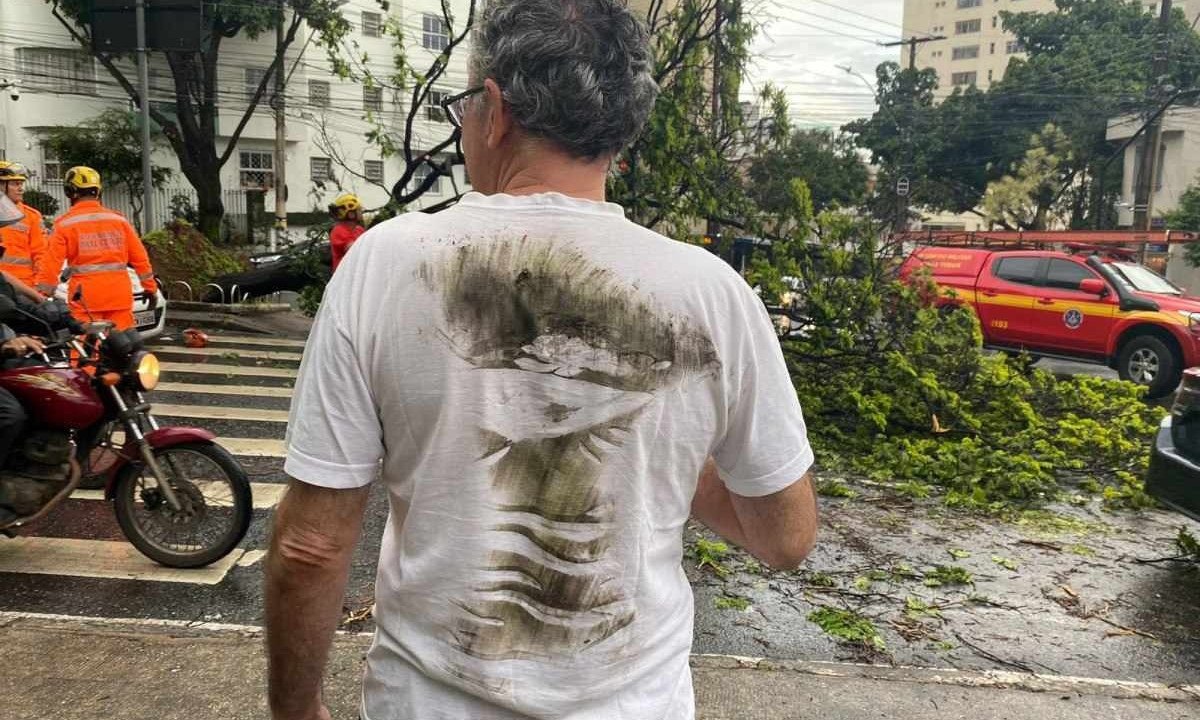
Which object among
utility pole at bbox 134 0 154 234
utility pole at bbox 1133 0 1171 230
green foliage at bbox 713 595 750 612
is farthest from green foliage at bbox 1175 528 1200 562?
utility pole at bbox 1133 0 1171 230

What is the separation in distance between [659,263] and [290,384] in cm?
893

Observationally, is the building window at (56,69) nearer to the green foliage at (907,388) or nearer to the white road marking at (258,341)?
the white road marking at (258,341)

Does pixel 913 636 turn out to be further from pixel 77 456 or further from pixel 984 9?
pixel 984 9

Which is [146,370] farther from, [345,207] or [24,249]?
[345,207]

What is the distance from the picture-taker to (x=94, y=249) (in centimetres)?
696

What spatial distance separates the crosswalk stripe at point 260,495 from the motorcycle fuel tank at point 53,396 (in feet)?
4.74

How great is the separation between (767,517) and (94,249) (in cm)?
677

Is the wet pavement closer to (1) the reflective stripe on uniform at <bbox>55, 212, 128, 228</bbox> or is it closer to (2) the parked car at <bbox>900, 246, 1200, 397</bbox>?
(1) the reflective stripe on uniform at <bbox>55, 212, 128, 228</bbox>

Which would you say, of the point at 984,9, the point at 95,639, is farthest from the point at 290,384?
the point at 984,9

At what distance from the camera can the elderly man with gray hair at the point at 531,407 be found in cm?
137

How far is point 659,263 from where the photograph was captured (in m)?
1.39

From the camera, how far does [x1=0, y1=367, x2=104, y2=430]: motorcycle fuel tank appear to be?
174 inches

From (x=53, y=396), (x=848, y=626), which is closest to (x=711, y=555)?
(x=848, y=626)

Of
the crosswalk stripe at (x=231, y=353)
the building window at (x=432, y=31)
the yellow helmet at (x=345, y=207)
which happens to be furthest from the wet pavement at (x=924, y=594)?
the building window at (x=432, y=31)
